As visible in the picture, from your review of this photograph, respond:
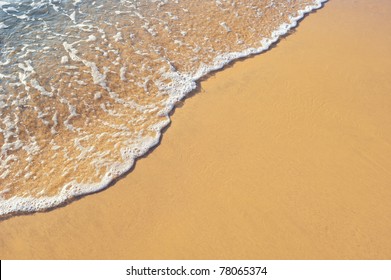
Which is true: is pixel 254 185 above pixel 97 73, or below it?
below

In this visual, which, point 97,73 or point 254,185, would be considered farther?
point 97,73

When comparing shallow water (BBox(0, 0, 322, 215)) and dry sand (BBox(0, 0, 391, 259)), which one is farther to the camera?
shallow water (BBox(0, 0, 322, 215))

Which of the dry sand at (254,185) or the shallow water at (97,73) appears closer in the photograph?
the dry sand at (254,185)

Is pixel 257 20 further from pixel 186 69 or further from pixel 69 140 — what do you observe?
pixel 69 140
